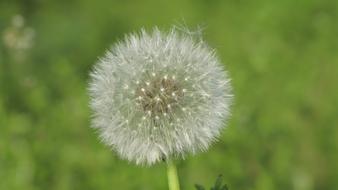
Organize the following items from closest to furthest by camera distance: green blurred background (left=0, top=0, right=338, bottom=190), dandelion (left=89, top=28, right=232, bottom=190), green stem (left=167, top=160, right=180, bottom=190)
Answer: green stem (left=167, top=160, right=180, bottom=190) < dandelion (left=89, top=28, right=232, bottom=190) < green blurred background (left=0, top=0, right=338, bottom=190)

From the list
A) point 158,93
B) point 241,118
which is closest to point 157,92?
point 158,93

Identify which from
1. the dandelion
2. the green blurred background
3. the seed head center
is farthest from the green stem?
the green blurred background

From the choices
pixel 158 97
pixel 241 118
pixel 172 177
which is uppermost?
pixel 241 118

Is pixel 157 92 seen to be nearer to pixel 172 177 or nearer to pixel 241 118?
pixel 172 177

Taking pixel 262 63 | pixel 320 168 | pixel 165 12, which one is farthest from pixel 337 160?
pixel 165 12

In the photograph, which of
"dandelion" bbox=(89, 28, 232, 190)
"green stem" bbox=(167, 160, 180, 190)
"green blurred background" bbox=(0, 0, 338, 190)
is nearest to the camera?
"green stem" bbox=(167, 160, 180, 190)

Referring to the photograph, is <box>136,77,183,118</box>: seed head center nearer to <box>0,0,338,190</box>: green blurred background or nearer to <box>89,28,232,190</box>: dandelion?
<box>89,28,232,190</box>: dandelion
